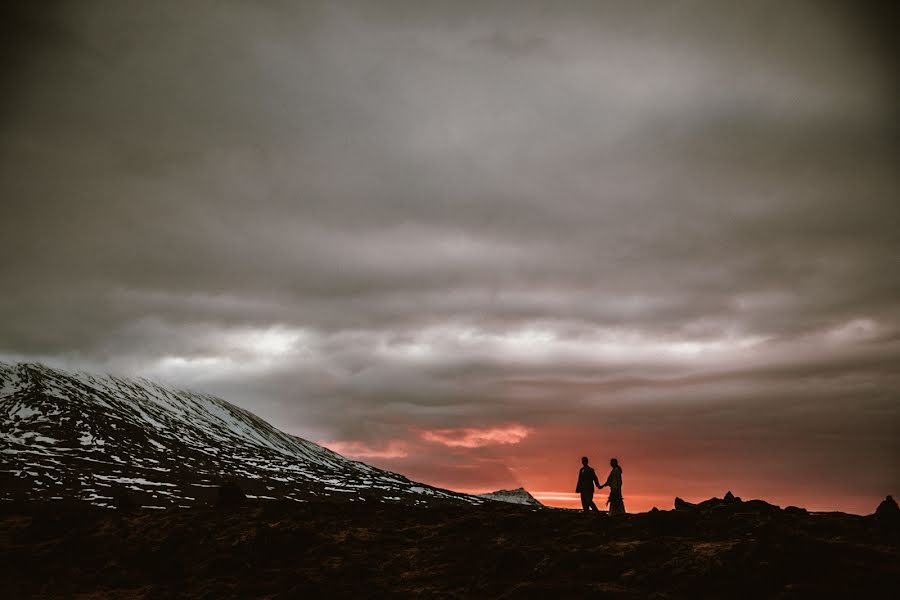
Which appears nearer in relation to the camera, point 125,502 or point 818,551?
point 818,551

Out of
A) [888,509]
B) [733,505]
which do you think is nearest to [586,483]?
[733,505]

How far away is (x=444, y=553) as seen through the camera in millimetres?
22875

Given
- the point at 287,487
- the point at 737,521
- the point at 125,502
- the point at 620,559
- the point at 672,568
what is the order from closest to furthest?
the point at 672,568 < the point at 620,559 < the point at 737,521 < the point at 125,502 < the point at 287,487

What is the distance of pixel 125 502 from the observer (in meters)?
33.0

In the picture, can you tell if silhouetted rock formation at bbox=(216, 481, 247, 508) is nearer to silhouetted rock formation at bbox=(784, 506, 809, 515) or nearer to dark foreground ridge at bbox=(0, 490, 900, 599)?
dark foreground ridge at bbox=(0, 490, 900, 599)

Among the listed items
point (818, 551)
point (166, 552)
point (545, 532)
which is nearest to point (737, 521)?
point (818, 551)

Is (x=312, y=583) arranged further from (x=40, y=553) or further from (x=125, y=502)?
(x=125, y=502)

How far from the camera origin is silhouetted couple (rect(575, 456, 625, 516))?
2961cm

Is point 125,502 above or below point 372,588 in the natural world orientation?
above

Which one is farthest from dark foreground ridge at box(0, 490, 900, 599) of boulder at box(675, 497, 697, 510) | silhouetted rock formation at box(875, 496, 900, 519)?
boulder at box(675, 497, 697, 510)

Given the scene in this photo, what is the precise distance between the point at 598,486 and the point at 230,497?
1899cm

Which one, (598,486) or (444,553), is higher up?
(598,486)

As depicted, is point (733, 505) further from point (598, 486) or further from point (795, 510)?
point (598, 486)

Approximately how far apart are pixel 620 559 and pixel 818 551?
576 centimetres
